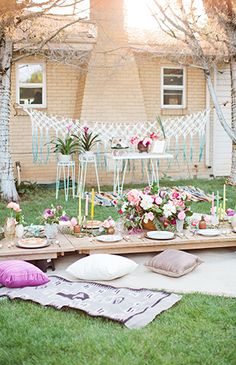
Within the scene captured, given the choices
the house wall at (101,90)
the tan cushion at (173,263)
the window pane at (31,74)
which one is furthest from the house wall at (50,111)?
the tan cushion at (173,263)

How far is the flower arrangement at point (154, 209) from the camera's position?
21.9ft

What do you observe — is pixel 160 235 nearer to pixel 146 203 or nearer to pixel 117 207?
pixel 146 203

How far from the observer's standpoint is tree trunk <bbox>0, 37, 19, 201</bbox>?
9.87 m

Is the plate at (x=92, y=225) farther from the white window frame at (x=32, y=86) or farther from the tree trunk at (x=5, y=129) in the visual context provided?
the white window frame at (x=32, y=86)

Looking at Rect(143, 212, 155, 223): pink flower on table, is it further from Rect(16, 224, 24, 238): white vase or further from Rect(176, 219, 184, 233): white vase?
Rect(16, 224, 24, 238): white vase

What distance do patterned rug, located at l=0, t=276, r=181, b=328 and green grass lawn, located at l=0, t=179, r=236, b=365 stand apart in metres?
0.06

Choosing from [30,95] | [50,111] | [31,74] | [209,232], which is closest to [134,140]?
[50,111]

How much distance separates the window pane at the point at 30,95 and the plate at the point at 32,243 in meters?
7.10

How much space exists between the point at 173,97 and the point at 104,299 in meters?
9.52

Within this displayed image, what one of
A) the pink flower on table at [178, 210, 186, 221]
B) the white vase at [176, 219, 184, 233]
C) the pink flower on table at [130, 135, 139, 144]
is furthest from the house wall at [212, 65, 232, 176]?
the pink flower on table at [178, 210, 186, 221]

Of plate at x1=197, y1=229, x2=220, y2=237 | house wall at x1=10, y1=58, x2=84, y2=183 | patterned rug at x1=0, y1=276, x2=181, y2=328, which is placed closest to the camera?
patterned rug at x1=0, y1=276, x2=181, y2=328

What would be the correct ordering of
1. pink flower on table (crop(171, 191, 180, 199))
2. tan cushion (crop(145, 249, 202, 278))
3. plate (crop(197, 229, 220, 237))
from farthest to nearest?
pink flower on table (crop(171, 191, 180, 199)) → plate (crop(197, 229, 220, 237)) → tan cushion (crop(145, 249, 202, 278))

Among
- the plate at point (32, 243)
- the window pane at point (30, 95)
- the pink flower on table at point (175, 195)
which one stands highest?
the window pane at point (30, 95)

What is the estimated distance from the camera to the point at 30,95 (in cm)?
1291
